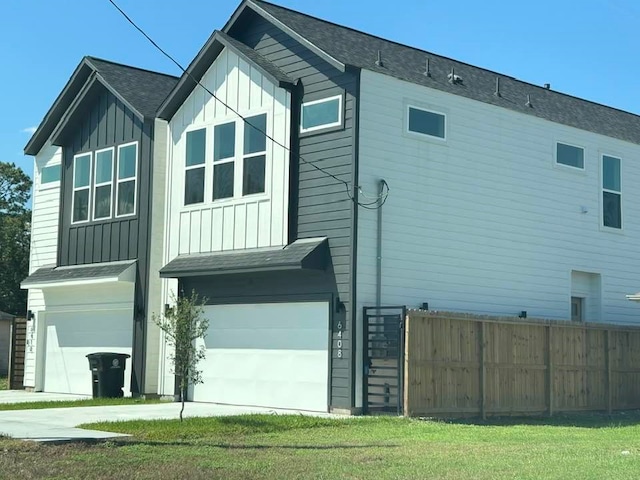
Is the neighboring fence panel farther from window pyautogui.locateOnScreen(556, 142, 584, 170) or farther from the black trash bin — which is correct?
window pyautogui.locateOnScreen(556, 142, 584, 170)

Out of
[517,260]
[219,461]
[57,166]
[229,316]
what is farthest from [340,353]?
[57,166]

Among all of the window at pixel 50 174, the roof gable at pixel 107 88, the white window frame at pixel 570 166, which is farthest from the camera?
the window at pixel 50 174

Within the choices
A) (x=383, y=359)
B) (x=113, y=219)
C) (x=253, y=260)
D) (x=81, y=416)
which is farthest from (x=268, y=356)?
(x=113, y=219)

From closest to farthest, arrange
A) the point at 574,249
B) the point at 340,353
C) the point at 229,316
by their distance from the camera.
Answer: the point at 340,353
the point at 229,316
the point at 574,249

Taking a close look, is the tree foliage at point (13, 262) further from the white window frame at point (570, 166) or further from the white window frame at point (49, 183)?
the white window frame at point (570, 166)

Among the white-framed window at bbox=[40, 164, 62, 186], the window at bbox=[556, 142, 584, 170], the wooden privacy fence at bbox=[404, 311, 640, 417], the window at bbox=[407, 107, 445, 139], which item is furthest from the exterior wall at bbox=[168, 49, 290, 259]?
the window at bbox=[556, 142, 584, 170]

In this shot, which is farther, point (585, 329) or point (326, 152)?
point (585, 329)

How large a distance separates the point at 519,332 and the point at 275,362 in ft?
16.1

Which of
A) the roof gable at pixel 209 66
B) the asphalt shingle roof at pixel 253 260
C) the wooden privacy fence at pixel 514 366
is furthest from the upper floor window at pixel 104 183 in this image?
the wooden privacy fence at pixel 514 366

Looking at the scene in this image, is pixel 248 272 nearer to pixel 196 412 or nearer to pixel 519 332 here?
pixel 196 412

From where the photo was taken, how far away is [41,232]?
26000 millimetres

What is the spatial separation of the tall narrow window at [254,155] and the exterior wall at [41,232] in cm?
780

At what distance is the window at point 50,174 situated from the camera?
83.8 ft

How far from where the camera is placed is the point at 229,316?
19969mm
